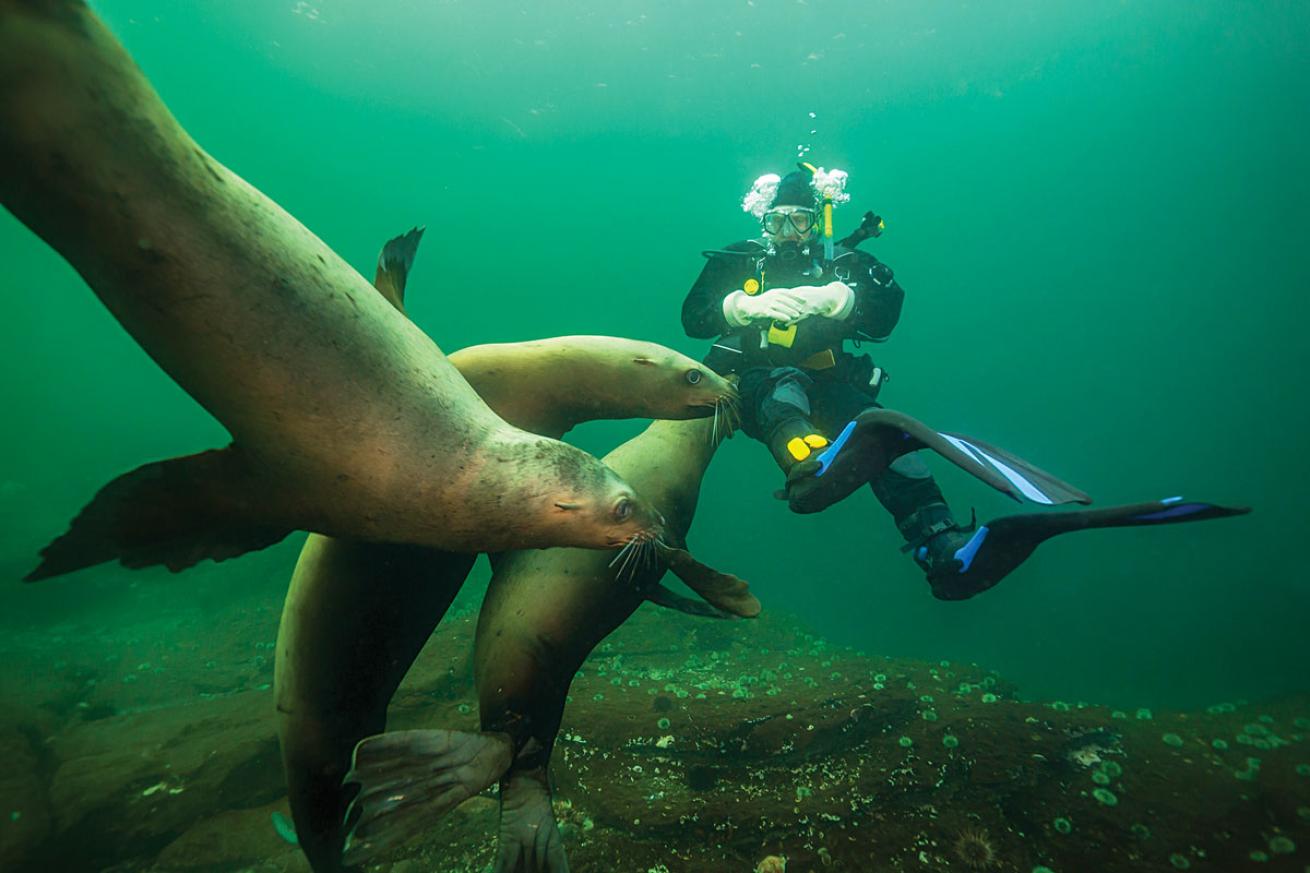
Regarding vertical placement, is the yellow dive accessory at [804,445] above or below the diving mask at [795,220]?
below

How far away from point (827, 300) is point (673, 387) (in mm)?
1474

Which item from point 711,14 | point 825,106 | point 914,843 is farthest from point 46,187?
point 825,106

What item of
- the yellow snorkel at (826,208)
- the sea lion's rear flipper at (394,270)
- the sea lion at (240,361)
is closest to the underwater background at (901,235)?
the yellow snorkel at (826,208)

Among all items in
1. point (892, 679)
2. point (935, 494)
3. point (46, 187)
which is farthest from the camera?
point (892, 679)

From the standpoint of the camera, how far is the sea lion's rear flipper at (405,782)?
2.14m

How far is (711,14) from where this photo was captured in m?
23.5

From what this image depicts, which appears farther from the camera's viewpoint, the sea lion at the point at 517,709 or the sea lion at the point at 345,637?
the sea lion at the point at 345,637

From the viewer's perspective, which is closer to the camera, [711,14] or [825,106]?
[711,14]

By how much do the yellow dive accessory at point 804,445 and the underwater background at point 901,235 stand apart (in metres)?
11.1

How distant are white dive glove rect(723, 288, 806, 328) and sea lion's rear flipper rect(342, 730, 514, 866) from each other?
3399 mm

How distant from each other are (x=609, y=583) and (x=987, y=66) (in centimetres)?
3740

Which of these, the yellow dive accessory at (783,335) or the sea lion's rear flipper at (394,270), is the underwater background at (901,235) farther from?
the sea lion's rear flipper at (394,270)

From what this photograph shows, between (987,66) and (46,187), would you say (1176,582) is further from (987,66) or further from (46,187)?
(46,187)

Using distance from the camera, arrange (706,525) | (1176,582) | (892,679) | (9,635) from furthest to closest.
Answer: (706,525) → (1176,582) → (9,635) → (892,679)
